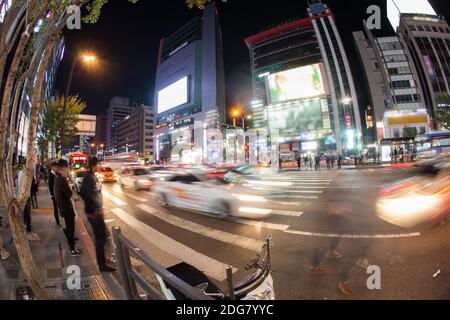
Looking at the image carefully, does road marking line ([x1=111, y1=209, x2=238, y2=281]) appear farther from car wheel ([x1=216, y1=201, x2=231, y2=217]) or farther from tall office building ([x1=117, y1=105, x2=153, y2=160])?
tall office building ([x1=117, y1=105, x2=153, y2=160])

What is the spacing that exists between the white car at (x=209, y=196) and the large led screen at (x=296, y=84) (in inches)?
2096

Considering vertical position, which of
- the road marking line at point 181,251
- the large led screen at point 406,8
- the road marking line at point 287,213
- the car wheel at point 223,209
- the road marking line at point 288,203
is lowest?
the road marking line at point 181,251

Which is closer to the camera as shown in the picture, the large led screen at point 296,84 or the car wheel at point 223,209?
the car wheel at point 223,209

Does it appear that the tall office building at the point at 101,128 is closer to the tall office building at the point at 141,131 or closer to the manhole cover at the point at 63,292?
the tall office building at the point at 141,131

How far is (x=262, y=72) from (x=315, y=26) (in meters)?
20.3

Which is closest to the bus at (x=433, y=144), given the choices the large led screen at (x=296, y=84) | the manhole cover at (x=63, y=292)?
the large led screen at (x=296, y=84)

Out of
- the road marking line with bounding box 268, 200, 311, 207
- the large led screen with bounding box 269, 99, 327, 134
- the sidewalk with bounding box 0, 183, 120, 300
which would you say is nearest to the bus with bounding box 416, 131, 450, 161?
the road marking line with bounding box 268, 200, 311, 207

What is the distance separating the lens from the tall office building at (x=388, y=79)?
56.4 meters

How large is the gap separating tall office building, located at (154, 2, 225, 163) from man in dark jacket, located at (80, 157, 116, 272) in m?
71.6

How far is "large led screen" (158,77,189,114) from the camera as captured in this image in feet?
299

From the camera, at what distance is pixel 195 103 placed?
90.4 meters

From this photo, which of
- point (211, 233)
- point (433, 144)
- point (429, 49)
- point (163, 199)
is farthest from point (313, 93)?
point (211, 233)

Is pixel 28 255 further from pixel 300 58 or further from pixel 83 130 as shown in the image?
pixel 300 58
